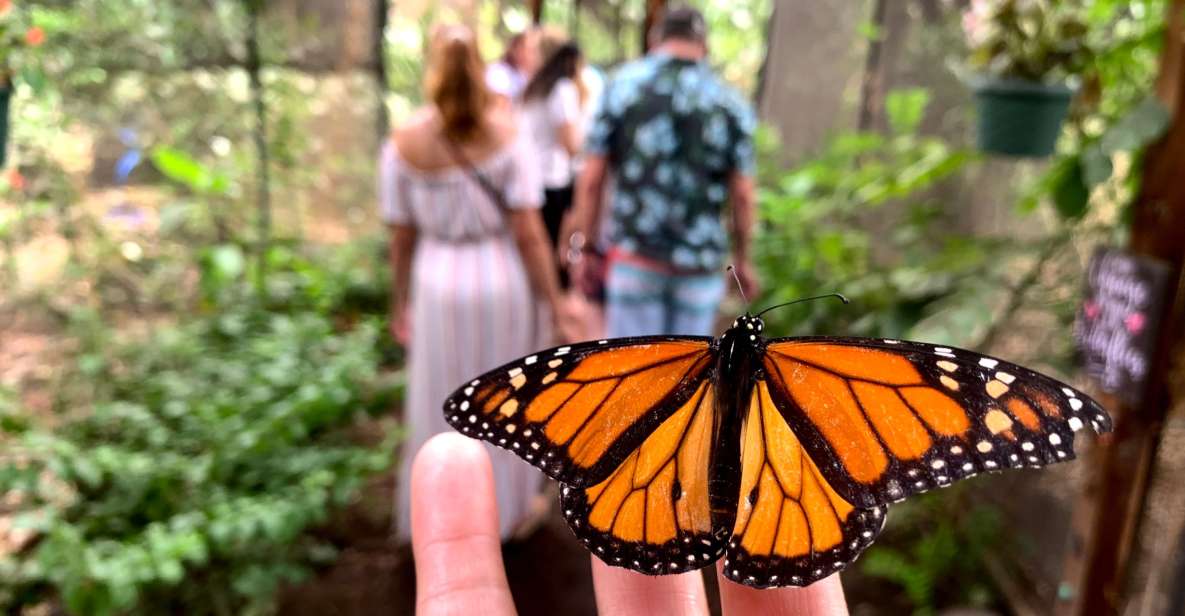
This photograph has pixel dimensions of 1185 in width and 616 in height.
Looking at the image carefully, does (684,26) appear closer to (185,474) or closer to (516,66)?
(516,66)

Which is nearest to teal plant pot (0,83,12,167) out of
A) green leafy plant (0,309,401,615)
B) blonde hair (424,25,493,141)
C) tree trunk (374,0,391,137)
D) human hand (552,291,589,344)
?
green leafy plant (0,309,401,615)


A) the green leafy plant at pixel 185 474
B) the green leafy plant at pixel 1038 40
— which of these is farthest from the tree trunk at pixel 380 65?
the green leafy plant at pixel 1038 40

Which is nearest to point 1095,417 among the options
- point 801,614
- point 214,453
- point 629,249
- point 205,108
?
point 801,614

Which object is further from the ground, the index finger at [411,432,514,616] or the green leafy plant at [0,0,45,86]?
the green leafy plant at [0,0,45,86]

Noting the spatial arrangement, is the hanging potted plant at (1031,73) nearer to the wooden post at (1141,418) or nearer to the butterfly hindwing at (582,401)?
the wooden post at (1141,418)

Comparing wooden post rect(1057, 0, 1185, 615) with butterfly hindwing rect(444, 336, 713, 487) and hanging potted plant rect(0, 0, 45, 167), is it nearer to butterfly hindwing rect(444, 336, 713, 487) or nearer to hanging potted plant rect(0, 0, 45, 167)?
butterfly hindwing rect(444, 336, 713, 487)

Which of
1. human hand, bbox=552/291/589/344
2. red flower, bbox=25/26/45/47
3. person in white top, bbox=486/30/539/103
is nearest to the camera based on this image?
red flower, bbox=25/26/45/47
